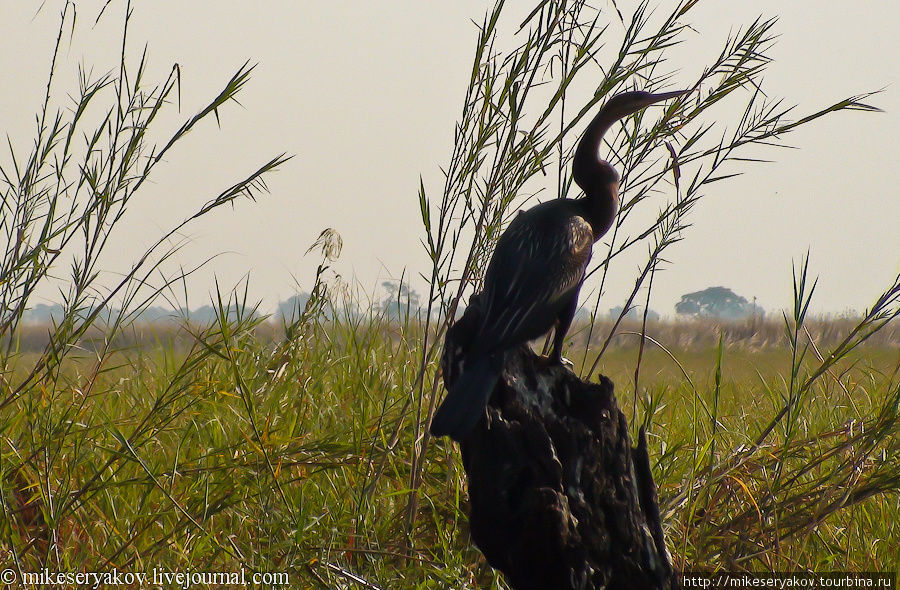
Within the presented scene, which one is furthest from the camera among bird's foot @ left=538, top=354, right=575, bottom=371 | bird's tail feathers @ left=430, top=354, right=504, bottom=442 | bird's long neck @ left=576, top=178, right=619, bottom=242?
bird's long neck @ left=576, top=178, right=619, bottom=242

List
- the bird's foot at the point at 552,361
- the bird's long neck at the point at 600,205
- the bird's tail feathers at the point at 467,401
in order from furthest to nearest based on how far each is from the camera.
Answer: the bird's long neck at the point at 600,205 → the bird's foot at the point at 552,361 → the bird's tail feathers at the point at 467,401

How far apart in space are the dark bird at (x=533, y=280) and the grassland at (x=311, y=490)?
43 cm

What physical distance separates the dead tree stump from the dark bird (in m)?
0.09

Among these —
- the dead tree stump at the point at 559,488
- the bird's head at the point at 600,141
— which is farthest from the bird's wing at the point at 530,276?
the bird's head at the point at 600,141

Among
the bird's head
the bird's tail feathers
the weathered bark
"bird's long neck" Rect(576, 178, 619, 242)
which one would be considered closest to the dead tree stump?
the weathered bark

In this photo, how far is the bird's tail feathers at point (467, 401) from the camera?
215 cm

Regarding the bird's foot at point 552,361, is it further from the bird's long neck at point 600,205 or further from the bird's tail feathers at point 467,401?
the bird's long neck at point 600,205

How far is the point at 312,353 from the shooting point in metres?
3.88

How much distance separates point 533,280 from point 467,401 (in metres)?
0.57

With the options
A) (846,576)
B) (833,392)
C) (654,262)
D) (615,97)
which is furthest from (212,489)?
(833,392)

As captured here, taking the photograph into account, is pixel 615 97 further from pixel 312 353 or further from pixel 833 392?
pixel 833 392

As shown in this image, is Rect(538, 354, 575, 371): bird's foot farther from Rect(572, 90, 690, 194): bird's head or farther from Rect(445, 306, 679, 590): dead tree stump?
Rect(572, 90, 690, 194): bird's head

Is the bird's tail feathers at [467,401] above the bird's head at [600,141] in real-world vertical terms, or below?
below

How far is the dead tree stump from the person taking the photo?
2232 millimetres
